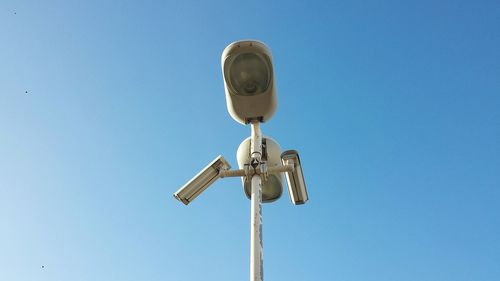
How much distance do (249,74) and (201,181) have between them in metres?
1.16

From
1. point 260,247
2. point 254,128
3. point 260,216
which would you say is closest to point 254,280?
point 260,247

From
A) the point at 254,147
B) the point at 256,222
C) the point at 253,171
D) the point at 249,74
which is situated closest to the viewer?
the point at 256,222

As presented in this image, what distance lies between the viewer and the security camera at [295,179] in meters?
4.70

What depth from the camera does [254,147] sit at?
5012 millimetres

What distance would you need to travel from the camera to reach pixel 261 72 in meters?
4.83

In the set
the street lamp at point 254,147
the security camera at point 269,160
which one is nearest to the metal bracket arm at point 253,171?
the street lamp at point 254,147

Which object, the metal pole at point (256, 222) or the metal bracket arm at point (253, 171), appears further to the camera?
the metal bracket arm at point (253, 171)

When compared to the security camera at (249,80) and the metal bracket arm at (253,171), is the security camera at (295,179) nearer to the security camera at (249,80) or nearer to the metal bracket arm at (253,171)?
the metal bracket arm at (253,171)

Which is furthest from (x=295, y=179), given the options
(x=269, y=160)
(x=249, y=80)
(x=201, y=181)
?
(x=249, y=80)

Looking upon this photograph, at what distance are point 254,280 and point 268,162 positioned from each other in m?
1.40

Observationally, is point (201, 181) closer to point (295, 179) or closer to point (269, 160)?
point (269, 160)

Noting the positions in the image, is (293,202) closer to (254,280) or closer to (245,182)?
(245,182)

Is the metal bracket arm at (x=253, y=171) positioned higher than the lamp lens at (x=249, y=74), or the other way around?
the lamp lens at (x=249, y=74)

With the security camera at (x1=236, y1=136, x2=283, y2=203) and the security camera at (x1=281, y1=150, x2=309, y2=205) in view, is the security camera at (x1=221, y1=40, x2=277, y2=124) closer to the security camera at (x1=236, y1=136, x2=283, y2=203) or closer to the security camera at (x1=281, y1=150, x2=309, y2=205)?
the security camera at (x1=236, y1=136, x2=283, y2=203)
